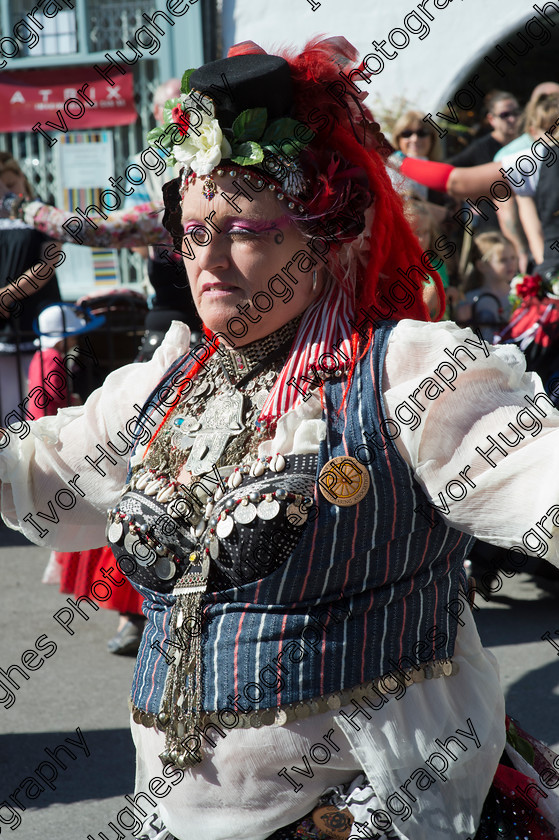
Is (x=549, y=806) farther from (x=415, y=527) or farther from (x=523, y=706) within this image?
(x=523, y=706)

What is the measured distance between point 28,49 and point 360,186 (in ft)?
28.2

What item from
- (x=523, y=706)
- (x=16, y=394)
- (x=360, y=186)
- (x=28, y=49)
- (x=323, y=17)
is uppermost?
(x=360, y=186)

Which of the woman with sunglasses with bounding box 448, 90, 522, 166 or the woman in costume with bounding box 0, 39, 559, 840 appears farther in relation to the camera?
the woman with sunglasses with bounding box 448, 90, 522, 166

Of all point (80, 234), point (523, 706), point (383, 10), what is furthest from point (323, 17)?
point (523, 706)

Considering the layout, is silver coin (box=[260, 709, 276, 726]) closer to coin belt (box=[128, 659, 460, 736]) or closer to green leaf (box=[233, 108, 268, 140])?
coin belt (box=[128, 659, 460, 736])

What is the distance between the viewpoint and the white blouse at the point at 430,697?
1489mm

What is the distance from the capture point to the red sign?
913 centimetres

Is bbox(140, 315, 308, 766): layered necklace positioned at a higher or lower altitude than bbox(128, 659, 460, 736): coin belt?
higher

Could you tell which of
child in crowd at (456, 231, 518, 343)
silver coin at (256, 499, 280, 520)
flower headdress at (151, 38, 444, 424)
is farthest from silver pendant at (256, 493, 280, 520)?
child in crowd at (456, 231, 518, 343)

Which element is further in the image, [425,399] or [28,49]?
[28,49]

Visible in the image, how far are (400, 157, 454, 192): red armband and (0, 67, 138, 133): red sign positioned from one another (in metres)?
5.00

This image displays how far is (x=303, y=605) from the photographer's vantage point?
159cm

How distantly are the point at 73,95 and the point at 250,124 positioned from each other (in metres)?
8.29

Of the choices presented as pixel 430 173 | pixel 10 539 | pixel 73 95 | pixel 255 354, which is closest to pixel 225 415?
pixel 255 354
